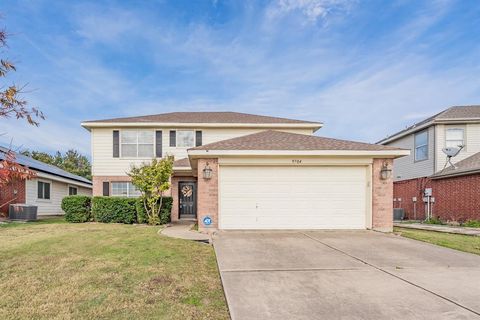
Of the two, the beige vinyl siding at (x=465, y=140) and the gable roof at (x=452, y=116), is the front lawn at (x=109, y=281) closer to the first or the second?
the beige vinyl siding at (x=465, y=140)

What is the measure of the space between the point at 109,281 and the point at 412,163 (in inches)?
794

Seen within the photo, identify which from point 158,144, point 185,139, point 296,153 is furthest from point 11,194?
point 296,153

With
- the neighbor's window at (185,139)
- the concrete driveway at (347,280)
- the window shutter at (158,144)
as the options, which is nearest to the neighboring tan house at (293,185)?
the concrete driveway at (347,280)

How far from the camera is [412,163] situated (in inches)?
767

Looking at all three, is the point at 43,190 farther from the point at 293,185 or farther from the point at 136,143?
the point at 293,185

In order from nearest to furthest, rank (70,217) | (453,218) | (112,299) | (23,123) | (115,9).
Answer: (23,123) < (112,299) < (115,9) < (70,217) < (453,218)

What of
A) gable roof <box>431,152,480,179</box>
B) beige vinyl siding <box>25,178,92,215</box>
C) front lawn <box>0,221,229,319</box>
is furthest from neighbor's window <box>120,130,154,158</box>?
gable roof <box>431,152,480,179</box>

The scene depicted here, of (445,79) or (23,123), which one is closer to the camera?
(23,123)

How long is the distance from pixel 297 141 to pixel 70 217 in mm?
10675

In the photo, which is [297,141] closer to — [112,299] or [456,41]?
[112,299]

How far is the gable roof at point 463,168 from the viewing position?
44.7 ft

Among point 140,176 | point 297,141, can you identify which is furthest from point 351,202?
point 140,176

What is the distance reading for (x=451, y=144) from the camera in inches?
673

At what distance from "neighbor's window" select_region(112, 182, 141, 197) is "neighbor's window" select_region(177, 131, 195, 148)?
345 cm
